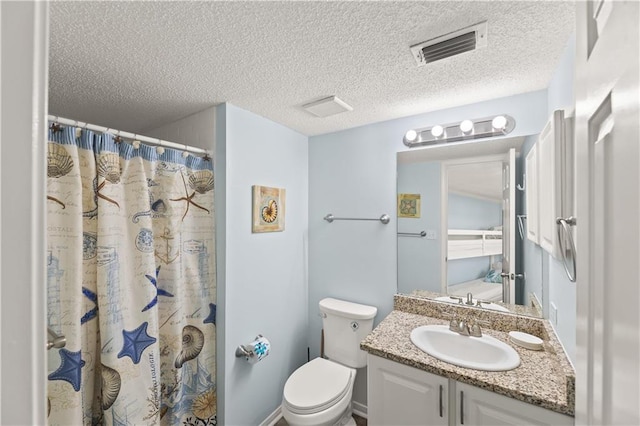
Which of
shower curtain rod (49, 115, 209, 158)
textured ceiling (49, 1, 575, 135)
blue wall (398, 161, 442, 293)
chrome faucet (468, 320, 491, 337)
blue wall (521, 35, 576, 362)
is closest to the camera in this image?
textured ceiling (49, 1, 575, 135)

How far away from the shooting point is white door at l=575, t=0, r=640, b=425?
0.32 meters

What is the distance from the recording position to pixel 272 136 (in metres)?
2.07

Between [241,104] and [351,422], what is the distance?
2.39 meters

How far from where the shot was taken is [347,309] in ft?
6.75

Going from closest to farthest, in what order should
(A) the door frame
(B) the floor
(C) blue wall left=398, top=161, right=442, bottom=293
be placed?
1. (A) the door frame
2. (C) blue wall left=398, top=161, right=442, bottom=293
3. (B) the floor

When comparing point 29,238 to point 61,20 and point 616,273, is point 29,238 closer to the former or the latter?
point 616,273

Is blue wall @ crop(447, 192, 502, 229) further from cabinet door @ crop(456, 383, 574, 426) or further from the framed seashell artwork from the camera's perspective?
the framed seashell artwork

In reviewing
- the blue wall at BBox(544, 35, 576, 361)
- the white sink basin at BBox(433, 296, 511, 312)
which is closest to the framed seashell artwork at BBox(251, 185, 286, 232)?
the white sink basin at BBox(433, 296, 511, 312)

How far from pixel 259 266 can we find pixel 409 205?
1.19 metres

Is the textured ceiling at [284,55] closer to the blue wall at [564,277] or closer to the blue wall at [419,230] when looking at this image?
the blue wall at [564,277]

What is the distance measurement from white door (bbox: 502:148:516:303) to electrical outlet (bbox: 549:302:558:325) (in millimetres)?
227

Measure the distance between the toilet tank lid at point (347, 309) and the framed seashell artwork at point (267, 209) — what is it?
0.71 m

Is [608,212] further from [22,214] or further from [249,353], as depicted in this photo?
[249,353]

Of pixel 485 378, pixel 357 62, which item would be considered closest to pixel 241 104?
pixel 357 62
